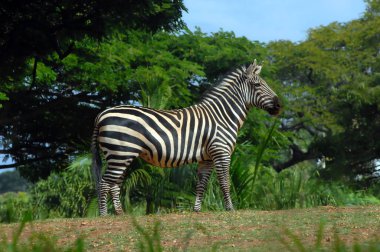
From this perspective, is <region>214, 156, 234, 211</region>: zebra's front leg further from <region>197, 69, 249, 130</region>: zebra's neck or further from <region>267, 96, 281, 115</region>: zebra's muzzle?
<region>267, 96, 281, 115</region>: zebra's muzzle

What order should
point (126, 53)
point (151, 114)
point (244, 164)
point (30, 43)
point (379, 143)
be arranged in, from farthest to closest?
point (379, 143) → point (126, 53) → point (30, 43) → point (244, 164) → point (151, 114)

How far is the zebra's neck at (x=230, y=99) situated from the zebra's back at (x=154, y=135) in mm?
424

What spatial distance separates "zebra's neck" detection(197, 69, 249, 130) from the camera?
42.1 feet

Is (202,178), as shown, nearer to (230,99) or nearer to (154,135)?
(154,135)

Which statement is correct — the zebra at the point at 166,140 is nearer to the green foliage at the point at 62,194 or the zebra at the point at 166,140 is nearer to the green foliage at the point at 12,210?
the green foliage at the point at 12,210

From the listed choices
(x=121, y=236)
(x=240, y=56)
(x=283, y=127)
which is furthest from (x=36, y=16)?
(x=283, y=127)

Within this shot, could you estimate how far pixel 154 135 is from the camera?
39.2ft

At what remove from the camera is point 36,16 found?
1633 centimetres

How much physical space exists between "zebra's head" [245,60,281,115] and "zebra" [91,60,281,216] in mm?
517

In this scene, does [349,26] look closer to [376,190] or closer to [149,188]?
[376,190]

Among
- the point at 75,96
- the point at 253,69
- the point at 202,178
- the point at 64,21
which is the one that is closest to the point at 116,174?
the point at 202,178

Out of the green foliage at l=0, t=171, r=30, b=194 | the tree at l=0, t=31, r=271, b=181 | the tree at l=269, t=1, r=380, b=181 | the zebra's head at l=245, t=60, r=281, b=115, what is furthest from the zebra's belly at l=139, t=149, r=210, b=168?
the green foliage at l=0, t=171, r=30, b=194

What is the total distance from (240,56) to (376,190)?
1157 centimetres

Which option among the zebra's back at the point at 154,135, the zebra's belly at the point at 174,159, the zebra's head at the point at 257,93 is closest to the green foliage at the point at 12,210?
the zebra's back at the point at 154,135
